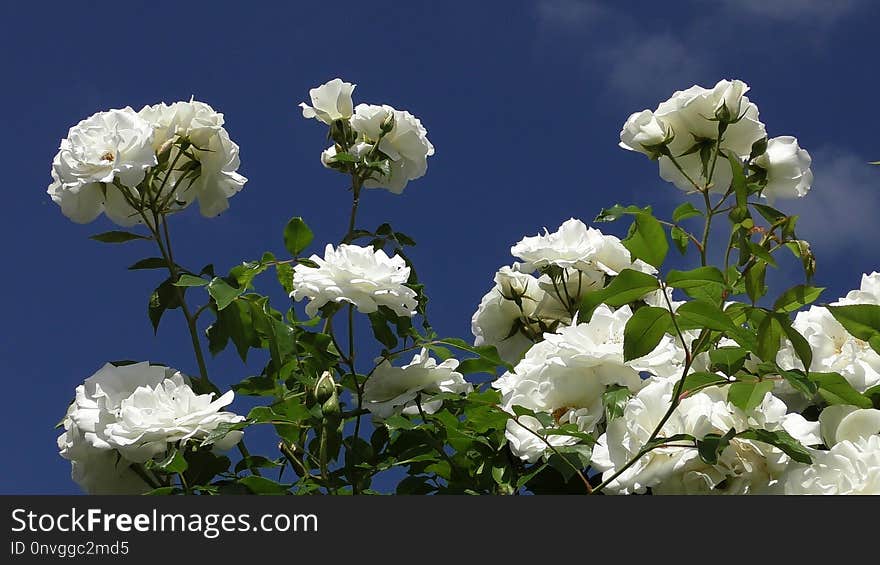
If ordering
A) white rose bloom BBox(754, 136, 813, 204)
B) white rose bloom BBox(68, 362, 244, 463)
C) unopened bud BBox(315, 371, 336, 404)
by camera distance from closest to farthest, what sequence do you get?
unopened bud BBox(315, 371, 336, 404)
white rose bloom BBox(68, 362, 244, 463)
white rose bloom BBox(754, 136, 813, 204)

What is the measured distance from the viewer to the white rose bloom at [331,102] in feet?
8.91

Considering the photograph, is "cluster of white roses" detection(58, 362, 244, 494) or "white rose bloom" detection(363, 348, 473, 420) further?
"white rose bloom" detection(363, 348, 473, 420)

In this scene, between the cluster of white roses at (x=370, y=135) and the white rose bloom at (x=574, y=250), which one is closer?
the white rose bloom at (x=574, y=250)

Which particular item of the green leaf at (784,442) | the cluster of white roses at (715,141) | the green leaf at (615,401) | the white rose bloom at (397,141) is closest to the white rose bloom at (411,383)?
the green leaf at (615,401)

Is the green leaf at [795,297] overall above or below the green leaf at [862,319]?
above

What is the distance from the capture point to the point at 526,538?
5.26 ft

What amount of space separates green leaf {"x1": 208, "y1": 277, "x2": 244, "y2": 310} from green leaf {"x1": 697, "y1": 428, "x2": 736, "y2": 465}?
1.06 metres

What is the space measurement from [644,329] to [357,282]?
27.3 inches

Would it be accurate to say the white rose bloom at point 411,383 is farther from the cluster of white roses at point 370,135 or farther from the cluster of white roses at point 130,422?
the cluster of white roses at point 370,135

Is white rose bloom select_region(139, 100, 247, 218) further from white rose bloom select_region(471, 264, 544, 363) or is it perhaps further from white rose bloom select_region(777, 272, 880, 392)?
white rose bloom select_region(777, 272, 880, 392)

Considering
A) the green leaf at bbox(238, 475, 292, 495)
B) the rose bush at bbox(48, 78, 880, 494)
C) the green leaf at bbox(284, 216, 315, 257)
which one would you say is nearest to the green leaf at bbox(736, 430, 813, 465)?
the rose bush at bbox(48, 78, 880, 494)

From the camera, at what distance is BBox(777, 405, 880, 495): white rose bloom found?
1674 millimetres

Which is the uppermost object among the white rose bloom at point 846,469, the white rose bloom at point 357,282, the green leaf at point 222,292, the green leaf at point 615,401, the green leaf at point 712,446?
the green leaf at point 222,292

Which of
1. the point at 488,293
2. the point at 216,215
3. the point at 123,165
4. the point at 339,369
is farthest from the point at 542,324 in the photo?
the point at 123,165
